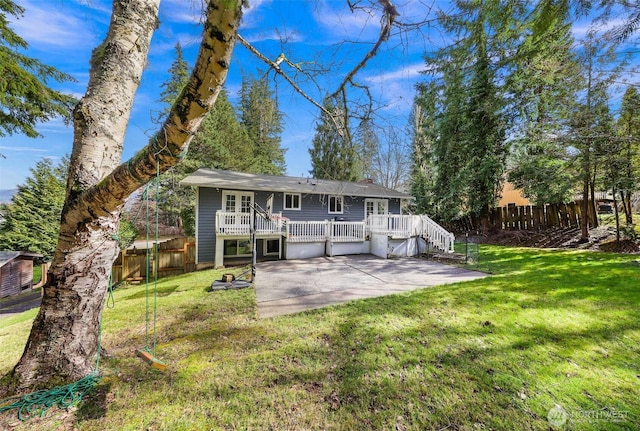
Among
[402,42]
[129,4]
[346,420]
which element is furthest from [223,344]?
[402,42]

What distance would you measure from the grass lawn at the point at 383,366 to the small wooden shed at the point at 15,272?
37.4 ft

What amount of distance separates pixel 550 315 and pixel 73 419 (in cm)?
567

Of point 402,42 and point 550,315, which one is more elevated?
point 402,42

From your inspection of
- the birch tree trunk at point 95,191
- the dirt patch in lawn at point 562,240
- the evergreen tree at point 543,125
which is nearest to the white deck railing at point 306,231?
the dirt patch in lawn at point 562,240

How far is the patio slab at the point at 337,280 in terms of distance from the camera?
4.61 m

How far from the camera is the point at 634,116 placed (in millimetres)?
5965

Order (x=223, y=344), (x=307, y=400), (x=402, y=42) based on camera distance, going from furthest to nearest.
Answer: (x=223, y=344)
(x=402, y=42)
(x=307, y=400)

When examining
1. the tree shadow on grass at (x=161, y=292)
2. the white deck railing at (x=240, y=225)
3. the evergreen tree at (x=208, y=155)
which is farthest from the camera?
the evergreen tree at (x=208, y=155)

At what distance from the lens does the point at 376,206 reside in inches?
523

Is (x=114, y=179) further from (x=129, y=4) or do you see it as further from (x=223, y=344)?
(x=223, y=344)

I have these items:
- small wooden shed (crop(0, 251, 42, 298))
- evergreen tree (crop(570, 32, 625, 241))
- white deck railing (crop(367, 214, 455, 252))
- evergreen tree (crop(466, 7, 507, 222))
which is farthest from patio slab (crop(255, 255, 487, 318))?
small wooden shed (crop(0, 251, 42, 298))

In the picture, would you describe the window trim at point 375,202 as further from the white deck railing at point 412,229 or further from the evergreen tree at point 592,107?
the evergreen tree at point 592,107

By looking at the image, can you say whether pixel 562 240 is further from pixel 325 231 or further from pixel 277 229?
pixel 277 229

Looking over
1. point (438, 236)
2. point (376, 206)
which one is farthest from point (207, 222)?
point (438, 236)
